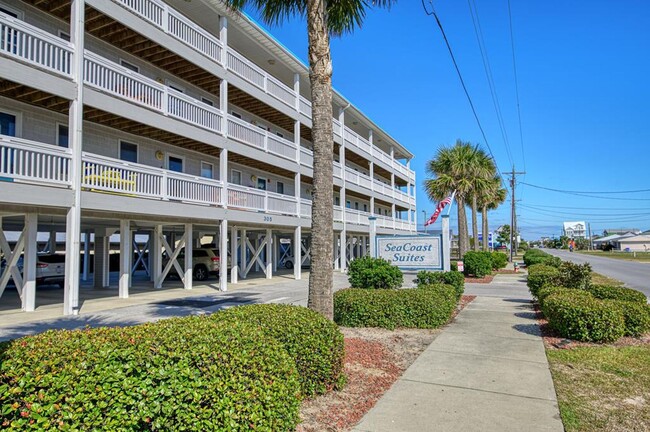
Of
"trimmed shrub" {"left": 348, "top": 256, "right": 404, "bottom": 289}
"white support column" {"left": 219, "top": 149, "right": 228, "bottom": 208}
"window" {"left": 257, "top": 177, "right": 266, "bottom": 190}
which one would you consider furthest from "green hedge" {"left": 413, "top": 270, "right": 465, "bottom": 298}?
"window" {"left": 257, "top": 177, "right": 266, "bottom": 190}

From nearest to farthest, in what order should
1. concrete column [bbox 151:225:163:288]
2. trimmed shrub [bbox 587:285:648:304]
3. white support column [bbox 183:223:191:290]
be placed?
trimmed shrub [bbox 587:285:648:304]
white support column [bbox 183:223:191:290]
concrete column [bbox 151:225:163:288]

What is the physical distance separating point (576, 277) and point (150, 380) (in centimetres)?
1140

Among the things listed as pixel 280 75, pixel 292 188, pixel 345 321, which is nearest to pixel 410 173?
pixel 292 188

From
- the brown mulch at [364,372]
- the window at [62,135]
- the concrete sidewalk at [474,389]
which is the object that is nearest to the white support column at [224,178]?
the window at [62,135]

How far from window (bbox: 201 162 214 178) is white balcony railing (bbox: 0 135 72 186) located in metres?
8.06

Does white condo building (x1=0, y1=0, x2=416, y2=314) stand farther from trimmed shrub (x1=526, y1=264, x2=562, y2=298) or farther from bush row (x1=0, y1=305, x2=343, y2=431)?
bush row (x1=0, y1=305, x2=343, y2=431)

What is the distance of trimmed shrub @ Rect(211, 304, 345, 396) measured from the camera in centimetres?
494

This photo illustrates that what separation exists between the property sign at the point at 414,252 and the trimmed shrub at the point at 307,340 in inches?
351

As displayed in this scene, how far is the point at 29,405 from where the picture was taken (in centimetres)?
281

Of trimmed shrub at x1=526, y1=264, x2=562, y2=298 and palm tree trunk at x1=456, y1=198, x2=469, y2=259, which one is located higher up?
palm tree trunk at x1=456, y1=198, x2=469, y2=259

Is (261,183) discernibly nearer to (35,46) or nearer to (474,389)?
(35,46)

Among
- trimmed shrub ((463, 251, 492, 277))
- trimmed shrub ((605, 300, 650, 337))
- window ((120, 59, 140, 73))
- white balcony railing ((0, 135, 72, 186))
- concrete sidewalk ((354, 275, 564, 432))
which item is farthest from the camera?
trimmed shrub ((463, 251, 492, 277))

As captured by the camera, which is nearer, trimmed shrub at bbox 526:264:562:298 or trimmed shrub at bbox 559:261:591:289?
trimmed shrub at bbox 559:261:591:289

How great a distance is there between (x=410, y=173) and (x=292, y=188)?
62.8ft
